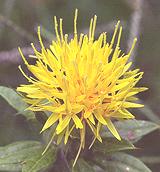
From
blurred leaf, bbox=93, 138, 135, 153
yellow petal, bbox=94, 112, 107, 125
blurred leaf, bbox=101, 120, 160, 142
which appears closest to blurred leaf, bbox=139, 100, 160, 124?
blurred leaf, bbox=101, 120, 160, 142

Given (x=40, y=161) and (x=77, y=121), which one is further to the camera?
(x=40, y=161)

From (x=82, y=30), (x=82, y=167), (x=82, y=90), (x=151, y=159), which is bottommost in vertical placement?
A: (x=82, y=167)

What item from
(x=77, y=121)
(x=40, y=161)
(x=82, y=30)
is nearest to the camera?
(x=77, y=121)

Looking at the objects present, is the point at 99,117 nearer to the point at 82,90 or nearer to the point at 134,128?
the point at 82,90

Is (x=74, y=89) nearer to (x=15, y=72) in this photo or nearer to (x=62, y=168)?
(x=62, y=168)

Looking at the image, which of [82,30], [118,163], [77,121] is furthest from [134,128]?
[82,30]

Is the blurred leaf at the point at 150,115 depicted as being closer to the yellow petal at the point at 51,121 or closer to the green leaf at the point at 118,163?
the green leaf at the point at 118,163

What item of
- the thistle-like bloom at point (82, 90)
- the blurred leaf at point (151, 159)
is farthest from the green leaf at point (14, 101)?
the blurred leaf at point (151, 159)

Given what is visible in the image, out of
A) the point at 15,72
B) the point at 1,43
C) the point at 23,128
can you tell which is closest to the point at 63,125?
the point at 23,128
